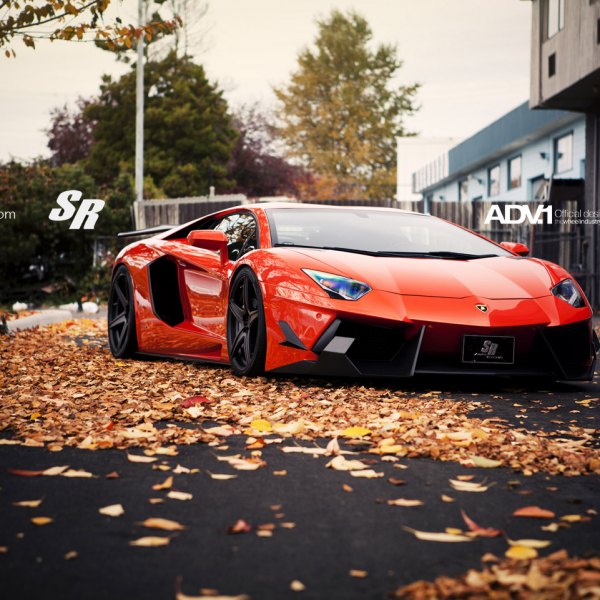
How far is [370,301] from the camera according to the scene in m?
5.51

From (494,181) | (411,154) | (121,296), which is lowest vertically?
(121,296)

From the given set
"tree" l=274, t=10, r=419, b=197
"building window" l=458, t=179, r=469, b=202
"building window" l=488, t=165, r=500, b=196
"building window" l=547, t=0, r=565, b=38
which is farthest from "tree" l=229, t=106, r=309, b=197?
"building window" l=547, t=0, r=565, b=38

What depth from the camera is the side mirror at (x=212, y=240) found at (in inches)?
259

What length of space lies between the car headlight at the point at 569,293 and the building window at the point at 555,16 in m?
12.6

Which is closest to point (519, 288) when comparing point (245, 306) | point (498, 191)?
point (245, 306)

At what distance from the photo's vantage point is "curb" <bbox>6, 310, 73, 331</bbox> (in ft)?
38.6

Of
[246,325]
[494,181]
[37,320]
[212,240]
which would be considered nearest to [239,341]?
[246,325]

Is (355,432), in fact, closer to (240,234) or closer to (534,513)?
(534,513)

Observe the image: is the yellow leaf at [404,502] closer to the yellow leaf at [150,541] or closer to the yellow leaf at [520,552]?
the yellow leaf at [520,552]

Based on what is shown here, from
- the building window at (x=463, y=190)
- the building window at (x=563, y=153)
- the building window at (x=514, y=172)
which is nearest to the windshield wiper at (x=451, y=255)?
the building window at (x=563, y=153)

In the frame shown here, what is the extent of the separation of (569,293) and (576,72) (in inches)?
438

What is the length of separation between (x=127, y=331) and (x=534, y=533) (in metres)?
5.40

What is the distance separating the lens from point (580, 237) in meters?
17.5

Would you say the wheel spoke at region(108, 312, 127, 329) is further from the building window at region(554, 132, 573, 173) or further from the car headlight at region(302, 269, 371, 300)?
the building window at region(554, 132, 573, 173)
